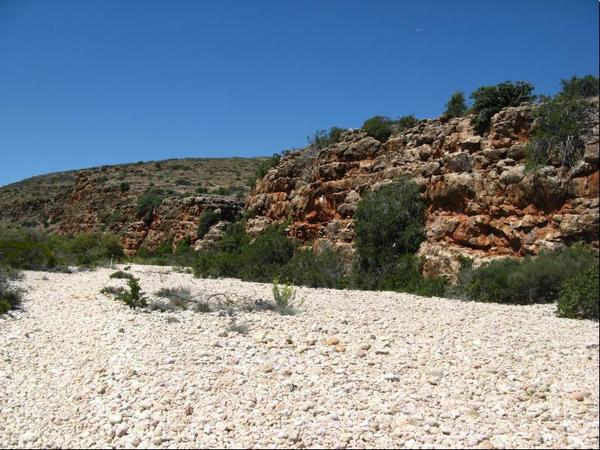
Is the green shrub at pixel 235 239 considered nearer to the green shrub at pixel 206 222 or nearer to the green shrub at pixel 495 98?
the green shrub at pixel 206 222

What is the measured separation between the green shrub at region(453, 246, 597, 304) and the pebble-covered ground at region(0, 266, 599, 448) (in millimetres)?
490

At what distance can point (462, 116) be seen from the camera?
1582 cm

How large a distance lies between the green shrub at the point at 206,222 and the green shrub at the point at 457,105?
14881mm

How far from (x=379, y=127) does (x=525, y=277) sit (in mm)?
11986

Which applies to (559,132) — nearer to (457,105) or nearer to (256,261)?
(457,105)

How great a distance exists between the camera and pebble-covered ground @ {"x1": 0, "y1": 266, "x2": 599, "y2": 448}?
438 centimetres

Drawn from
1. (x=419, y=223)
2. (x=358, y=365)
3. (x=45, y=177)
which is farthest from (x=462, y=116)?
(x=45, y=177)

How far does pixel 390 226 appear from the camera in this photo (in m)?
14.9

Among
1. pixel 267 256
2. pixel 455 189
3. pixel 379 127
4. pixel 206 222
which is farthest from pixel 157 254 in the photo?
pixel 455 189

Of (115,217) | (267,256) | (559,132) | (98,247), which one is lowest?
(267,256)

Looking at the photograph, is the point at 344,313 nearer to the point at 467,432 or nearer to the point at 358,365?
the point at 358,365

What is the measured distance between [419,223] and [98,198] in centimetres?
3443

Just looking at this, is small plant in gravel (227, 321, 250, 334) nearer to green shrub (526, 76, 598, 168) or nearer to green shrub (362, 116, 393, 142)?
green shrub (526, 76, 598, 168)

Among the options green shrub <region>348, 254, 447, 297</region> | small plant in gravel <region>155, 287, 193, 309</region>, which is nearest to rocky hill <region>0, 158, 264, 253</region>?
green shrub <region>348, 254, 447, 297</region>
